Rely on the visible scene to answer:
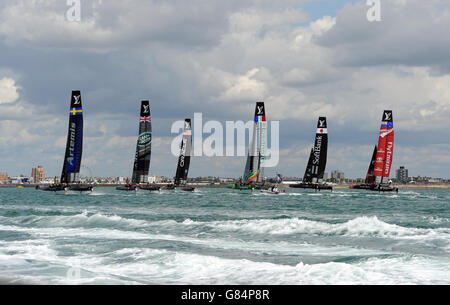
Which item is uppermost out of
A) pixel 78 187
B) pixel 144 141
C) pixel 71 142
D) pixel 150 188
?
pixel 144 141

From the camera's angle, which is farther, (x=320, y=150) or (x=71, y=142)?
(x=320, y=150)

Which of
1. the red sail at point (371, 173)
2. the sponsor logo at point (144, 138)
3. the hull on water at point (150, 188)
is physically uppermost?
the sponsor logo at point (144, 138)

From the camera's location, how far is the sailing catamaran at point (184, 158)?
15312 cm

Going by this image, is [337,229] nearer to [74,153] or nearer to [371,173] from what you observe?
[74,153]

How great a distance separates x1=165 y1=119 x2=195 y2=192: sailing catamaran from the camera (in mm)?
153125

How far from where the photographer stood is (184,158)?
154375 mm

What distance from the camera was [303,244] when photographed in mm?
29422

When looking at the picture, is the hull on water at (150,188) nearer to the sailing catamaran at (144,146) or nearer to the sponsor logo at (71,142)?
the sailing catamaran at (144,146)

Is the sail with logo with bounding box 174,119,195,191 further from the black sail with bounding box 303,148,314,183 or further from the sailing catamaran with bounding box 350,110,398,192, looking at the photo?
the sailing catamaran with bounding box 350,110,398,192

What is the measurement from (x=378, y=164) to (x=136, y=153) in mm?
63714

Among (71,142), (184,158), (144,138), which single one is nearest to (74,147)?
(71,142)

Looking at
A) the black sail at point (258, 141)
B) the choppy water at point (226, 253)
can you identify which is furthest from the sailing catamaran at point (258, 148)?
the choppy water at point (226, 253)

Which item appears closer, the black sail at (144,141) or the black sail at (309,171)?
the black sail at (144,141)
